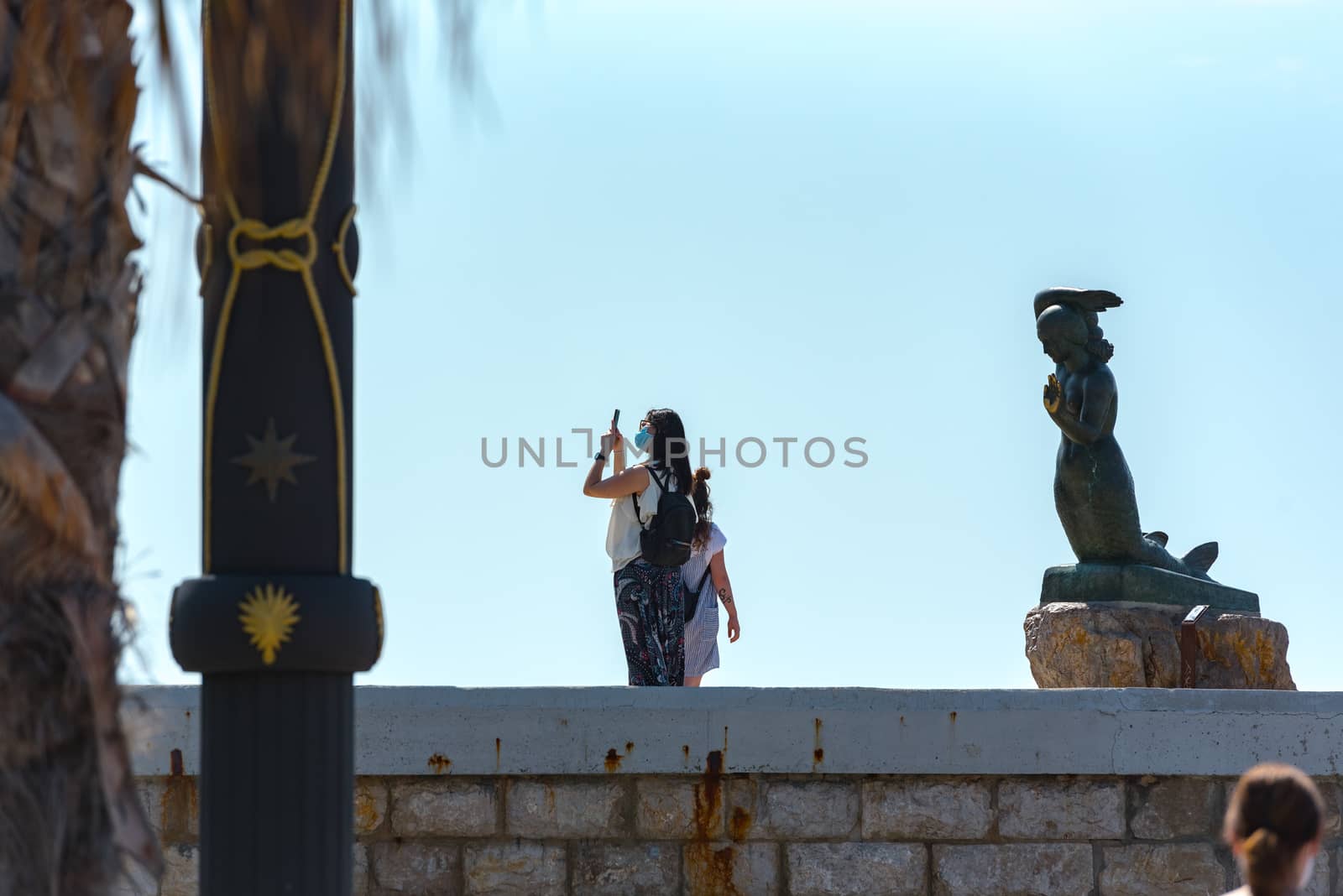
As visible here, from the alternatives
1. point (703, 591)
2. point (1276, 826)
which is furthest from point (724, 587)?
point (1276, 826)

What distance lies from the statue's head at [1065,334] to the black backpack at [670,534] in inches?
79.4

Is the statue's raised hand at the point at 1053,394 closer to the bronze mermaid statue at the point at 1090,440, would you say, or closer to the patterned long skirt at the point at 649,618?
the bronze mermaid statue at the point at 1090,440

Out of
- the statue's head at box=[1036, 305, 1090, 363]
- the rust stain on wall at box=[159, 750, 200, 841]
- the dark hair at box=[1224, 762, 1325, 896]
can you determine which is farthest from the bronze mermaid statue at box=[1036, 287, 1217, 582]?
the dark hair at box=[1224, 762, 1325, 896]

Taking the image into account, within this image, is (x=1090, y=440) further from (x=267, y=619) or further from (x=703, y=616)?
(x=267, y=619)

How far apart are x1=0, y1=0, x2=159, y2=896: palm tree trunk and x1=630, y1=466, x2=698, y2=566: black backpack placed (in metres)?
4.47

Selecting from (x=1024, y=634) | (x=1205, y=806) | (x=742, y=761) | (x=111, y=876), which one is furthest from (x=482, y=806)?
(x=111, y=876)

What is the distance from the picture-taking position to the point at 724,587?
6891 mm

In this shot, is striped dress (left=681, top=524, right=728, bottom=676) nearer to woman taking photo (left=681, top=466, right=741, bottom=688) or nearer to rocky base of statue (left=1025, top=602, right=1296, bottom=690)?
woman taking photo (left=681, top=466, right=741, bottom=688)

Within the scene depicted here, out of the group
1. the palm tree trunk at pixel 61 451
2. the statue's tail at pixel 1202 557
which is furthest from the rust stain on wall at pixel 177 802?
the statue's tail at pixel 1202 557

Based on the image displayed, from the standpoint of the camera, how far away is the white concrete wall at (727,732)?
5402mm

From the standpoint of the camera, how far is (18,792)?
69.8 inches

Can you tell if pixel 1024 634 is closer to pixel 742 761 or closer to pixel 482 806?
pixel 742 761

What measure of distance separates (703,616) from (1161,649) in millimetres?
1875

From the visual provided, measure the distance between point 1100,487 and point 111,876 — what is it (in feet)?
20.0
